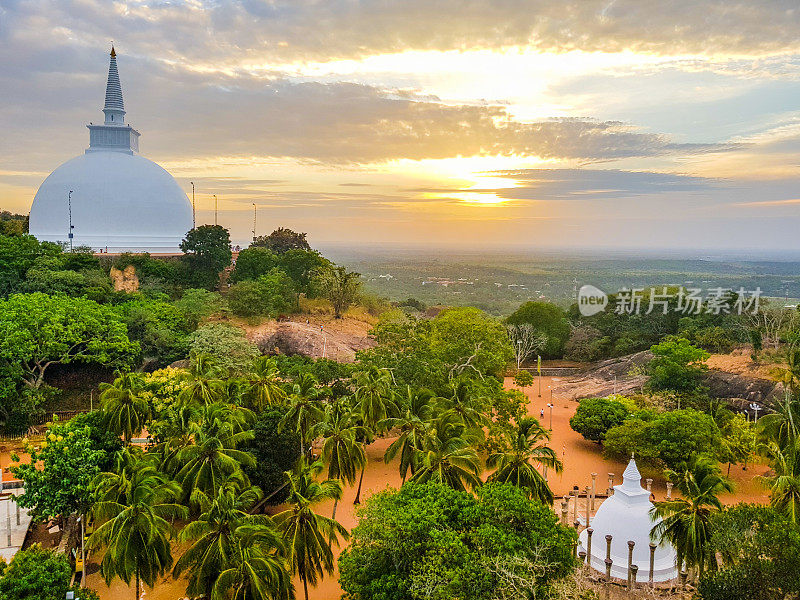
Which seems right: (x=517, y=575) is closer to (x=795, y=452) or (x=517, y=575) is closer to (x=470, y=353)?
(x=795, y=452)

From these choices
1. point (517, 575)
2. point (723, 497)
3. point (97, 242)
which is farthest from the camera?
point (97, 242)

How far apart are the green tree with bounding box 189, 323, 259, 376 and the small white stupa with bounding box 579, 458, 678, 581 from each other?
68.2 ft

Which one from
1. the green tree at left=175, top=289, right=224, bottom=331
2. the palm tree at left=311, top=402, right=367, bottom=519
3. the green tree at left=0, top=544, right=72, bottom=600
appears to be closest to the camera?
the green tree at left=0, top=544, right=72, bottom=600

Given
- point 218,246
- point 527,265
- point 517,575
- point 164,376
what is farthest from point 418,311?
point 527,265

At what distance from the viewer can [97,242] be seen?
55.4 metres

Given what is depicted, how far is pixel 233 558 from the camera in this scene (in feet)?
44.1

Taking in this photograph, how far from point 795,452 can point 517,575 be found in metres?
13.5

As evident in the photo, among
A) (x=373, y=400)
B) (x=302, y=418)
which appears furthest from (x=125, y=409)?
(x=373, y=400)

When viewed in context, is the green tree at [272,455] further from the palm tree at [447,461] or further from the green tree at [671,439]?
the green tree at [671,439]

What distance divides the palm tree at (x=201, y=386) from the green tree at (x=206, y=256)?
26.7 meters

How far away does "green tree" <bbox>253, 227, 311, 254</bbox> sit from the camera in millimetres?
67250

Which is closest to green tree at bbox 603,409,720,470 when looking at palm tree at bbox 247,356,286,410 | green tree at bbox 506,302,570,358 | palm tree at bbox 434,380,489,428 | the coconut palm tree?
palm tree at bbox 434,380,489,428

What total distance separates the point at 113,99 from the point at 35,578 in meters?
61.5

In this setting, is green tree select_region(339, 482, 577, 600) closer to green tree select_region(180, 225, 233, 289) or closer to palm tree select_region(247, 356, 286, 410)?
palm tree select_region(247, 356, 286, 410)
